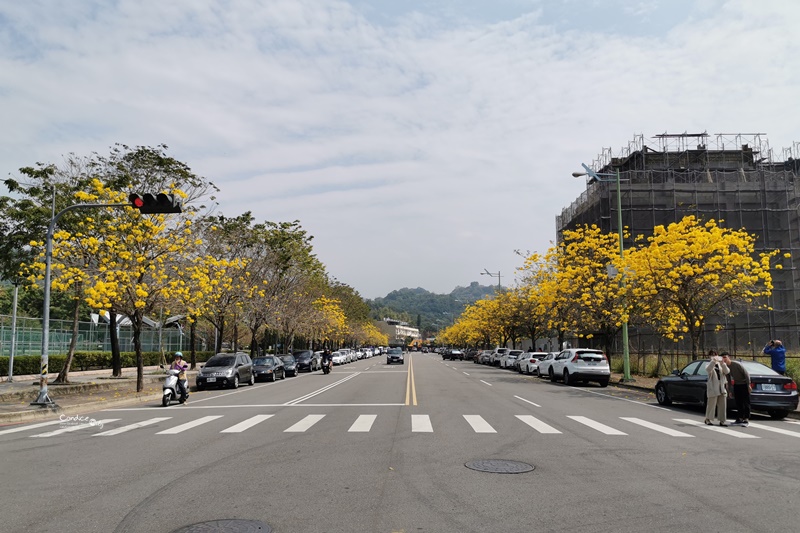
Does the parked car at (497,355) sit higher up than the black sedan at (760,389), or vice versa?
the black sedan at (760,389)

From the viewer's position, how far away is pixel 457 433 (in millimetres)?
11625

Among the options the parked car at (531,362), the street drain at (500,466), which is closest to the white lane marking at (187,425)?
the street drain at (500,466)

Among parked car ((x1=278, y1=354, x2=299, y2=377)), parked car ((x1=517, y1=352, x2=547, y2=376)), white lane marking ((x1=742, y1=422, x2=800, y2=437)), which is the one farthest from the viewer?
parked car ((x1=278, y1=354, x2=299, y2=377))

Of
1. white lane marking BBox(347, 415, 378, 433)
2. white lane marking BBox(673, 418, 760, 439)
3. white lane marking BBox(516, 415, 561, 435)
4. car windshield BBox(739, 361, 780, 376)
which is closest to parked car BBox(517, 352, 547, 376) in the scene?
car windshield BBox(739, 361, 780, 376)

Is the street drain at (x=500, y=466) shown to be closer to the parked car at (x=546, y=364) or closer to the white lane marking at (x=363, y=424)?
the white lane marking at (x=363, y=424)

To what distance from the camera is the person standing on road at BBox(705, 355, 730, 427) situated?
1327cm

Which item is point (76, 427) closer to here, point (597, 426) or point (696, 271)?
point (597, 426)

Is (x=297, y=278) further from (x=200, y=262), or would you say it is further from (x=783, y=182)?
(x=783, y=182)

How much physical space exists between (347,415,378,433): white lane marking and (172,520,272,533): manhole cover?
6151mm

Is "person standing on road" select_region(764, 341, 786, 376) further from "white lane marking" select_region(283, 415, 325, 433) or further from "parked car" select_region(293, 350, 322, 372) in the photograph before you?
"parked car" select_region(293, 350, 322, 372)

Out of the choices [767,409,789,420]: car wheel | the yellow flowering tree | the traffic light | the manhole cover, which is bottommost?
[767,409,789,420]: car wheel

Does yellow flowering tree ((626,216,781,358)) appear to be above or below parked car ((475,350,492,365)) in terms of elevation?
above

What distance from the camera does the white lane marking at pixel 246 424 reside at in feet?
40.2

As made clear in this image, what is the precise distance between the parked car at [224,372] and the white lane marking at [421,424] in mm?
13224
